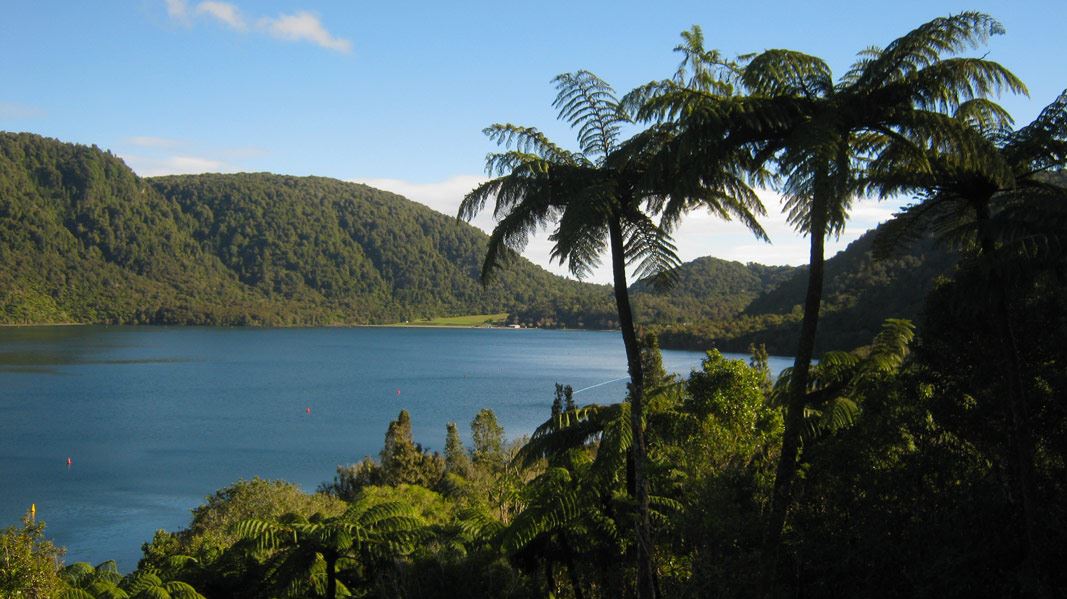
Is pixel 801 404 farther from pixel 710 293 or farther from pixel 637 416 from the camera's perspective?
pixel 710 293

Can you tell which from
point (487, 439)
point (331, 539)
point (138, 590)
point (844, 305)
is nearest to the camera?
point (331, 539)

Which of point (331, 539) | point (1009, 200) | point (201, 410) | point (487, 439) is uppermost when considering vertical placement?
point (1009, 200)

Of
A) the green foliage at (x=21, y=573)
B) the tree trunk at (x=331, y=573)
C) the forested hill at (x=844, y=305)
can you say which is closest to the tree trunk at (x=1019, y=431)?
the tree trunk at (x=331, y=573)

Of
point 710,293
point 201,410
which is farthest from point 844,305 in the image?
point 710,293

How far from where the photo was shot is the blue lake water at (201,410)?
3872cm

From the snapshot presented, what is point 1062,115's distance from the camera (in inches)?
284

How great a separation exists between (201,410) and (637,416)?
67.1 metres

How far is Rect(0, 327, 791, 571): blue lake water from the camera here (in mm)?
38719

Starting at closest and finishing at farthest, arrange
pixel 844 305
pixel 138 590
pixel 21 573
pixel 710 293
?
pixel 21 573 → pixel 138 590 → pixel 844 305 → pixel 710 293

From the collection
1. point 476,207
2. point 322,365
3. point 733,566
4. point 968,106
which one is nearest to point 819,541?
point 733,566

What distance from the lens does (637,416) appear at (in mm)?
8070

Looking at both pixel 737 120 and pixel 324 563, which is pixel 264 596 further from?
pixel 737 120

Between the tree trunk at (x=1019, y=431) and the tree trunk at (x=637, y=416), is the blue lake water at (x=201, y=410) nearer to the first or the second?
the tree trunk at (x=637, y=416)

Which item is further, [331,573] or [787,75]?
[331,573]
